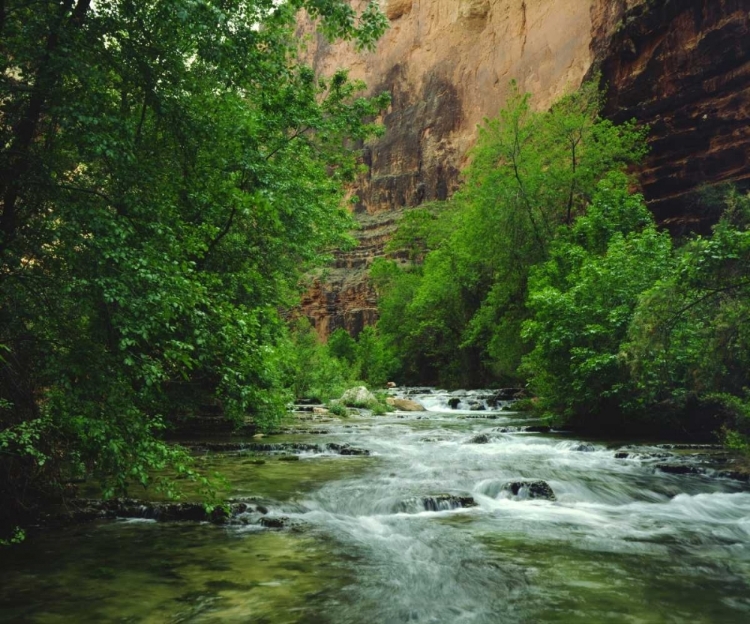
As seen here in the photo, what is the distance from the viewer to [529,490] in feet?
29.1

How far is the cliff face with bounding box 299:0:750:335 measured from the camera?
92.4 ft

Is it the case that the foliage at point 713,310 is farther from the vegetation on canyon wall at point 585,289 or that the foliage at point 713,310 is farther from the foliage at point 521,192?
the foliage at point 521,192

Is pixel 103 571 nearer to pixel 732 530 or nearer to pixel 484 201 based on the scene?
pixel 732 530

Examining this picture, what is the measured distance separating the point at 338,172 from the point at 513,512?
10251mm

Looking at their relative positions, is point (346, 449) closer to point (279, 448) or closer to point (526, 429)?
point (279, 448)

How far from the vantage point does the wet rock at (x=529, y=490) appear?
346 inches

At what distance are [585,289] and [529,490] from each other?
7.53 m

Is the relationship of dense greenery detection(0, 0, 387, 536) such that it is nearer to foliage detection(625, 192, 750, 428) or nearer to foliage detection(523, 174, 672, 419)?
foliage detection(625, 192, 750, 428)

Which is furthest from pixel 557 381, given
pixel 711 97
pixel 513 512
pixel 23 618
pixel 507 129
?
pixel 711 97

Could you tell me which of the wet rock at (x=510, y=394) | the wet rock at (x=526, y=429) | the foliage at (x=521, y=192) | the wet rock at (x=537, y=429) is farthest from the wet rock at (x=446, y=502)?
the wet rock at (x=510, y=394)

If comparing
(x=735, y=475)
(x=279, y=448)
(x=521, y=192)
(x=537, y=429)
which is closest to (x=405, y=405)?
(x=537, y=429)

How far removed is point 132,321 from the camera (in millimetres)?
4141

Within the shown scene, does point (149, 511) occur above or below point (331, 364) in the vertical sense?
below

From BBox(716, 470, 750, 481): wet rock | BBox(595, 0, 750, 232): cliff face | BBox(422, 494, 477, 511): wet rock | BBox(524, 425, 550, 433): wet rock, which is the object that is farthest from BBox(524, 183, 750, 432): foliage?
BBox(595, 0, 750, 232): cliff face
